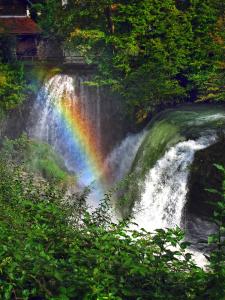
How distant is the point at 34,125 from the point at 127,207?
8303mm

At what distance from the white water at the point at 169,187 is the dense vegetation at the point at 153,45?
20.7 ft

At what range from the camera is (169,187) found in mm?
17641

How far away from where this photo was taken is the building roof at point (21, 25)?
31891 millimetres

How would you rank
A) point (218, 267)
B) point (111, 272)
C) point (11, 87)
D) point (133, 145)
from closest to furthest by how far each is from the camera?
point (218, 267), point (111, 272), point (133, 145), point (11, 87)

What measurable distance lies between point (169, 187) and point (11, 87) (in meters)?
11.1

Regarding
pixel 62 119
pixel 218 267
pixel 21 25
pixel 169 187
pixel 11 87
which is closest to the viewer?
pixel 218 267

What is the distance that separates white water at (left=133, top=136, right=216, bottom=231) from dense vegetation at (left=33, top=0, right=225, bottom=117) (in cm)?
632

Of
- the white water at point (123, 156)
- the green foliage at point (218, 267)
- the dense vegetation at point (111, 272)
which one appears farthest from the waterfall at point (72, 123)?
the green foliage at point (218, 267)

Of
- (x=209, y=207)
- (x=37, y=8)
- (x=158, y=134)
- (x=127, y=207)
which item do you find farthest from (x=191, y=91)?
(x=37, y=8)

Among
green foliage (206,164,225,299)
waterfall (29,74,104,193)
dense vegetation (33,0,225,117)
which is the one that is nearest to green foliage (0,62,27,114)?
waterfall (29,74,104,193)

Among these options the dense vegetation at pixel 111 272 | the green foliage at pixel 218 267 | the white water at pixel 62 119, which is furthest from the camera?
the white water at pixel 62 119

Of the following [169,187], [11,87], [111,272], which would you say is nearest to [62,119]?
[11,87]

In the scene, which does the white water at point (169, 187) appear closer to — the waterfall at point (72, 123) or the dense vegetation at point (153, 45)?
the dense vegetation at point (153, 45)

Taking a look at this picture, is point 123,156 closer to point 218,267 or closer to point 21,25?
point 21,25
